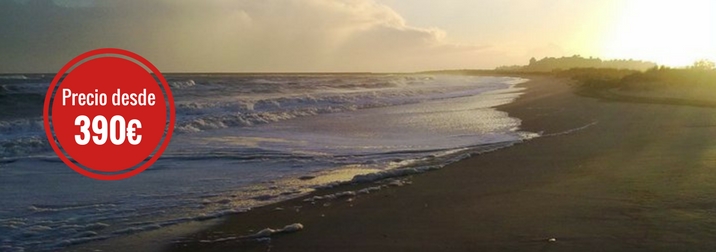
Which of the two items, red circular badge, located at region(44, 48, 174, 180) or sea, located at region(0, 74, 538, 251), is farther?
red circular badge, located at region(44, 48, 174, 180)

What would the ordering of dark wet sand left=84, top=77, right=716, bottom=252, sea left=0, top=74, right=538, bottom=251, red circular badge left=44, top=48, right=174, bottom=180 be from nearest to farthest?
dark wet sand left=84, top=77, right=716, bottom=252, sea left=0, top=74, right=538, bottom=251, red circular badge left=44, top=48, right=174, bottom=180

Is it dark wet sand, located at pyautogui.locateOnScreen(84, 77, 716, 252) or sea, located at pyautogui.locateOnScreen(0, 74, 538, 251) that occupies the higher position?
dark wet sand, located at pyautogui.locateOnScreen(84, 77, 716, 252)

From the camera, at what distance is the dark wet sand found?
17.7ft

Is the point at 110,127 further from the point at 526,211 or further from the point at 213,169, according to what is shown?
the point at 526,211

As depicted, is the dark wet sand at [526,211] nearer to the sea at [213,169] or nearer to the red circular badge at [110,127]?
the sea at [213,169]

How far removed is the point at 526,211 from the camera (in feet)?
21.2

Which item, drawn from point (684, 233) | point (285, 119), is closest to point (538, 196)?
point (684, 233)

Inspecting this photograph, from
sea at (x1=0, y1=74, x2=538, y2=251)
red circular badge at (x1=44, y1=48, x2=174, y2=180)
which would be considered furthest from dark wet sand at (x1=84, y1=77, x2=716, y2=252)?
red circular badge at (x1=44, y1=48, x2=174, y2=180)

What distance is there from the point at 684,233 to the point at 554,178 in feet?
10.1

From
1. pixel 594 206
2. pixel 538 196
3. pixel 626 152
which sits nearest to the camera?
pixel 594 206

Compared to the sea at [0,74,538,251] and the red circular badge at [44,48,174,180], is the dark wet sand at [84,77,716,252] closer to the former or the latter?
the sea at [0,74,538,251]

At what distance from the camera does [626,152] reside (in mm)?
10680

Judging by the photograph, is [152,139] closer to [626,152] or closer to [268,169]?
[268,169]

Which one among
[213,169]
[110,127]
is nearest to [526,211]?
[213,169]
